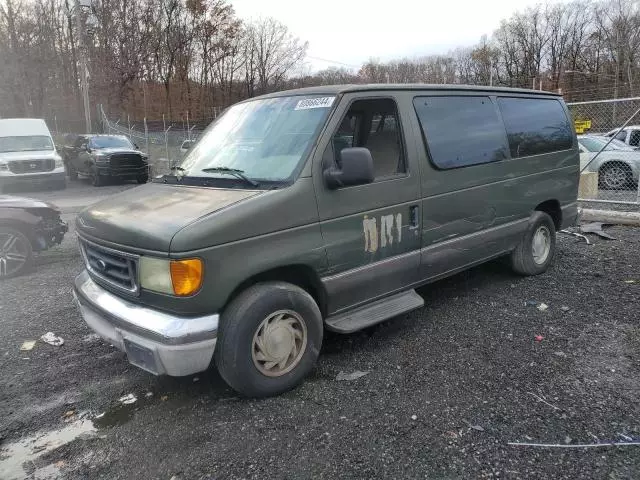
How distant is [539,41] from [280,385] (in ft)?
202

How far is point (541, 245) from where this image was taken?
5.80 meters

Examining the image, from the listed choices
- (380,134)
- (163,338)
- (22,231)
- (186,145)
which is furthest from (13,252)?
(380,134)

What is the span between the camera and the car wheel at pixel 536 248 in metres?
5.49

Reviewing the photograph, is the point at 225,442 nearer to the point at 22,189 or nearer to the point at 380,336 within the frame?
the point at 380,336

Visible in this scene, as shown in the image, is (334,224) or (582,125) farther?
(582,125)

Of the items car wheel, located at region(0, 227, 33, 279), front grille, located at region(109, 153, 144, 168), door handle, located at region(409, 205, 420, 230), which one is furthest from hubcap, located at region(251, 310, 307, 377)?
front grille, located at region(109, 153, 144, 168)

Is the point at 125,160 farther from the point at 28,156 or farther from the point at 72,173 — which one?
the point at 72,173

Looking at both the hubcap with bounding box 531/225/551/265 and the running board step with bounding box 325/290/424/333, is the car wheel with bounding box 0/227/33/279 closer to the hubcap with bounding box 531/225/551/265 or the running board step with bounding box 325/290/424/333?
the running board step with bounding box 325/290/424/333

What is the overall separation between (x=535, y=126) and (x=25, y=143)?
15604 mm

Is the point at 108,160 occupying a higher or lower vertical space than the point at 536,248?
higher

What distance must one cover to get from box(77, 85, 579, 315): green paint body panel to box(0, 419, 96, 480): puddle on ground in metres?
0.89

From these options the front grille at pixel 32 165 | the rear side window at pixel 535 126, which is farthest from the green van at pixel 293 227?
the front grille at pixel 32 165

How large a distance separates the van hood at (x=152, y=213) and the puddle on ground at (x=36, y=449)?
1.20 meters

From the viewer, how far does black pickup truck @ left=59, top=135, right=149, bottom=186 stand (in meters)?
16.8
